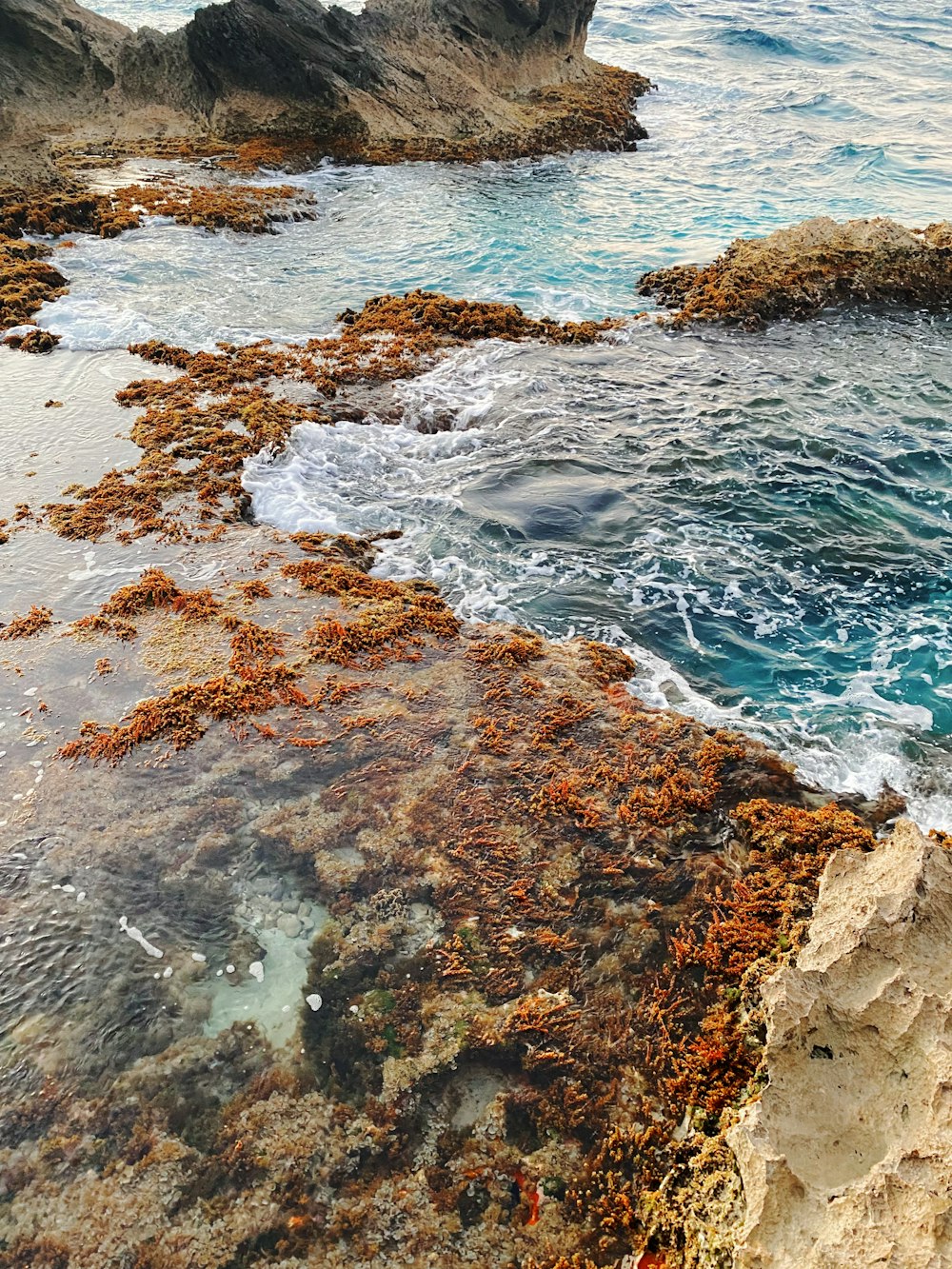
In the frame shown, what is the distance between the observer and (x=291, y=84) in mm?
29266

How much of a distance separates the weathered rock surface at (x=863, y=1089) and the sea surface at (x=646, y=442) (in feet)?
9.85

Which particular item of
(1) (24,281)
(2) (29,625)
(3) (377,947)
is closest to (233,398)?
(2) (29,625)

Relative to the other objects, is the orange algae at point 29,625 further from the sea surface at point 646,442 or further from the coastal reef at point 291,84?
the coastal reef at point 291,84

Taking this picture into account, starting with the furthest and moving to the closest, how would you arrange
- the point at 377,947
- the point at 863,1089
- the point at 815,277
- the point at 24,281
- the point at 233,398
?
the point at 815,277 < the point at 24,281 < the point at 233,398 < the point at 377,947 < the point at 863,1089

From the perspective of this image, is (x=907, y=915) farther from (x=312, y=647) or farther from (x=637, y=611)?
(x=312, y=647)

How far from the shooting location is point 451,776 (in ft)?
25.7

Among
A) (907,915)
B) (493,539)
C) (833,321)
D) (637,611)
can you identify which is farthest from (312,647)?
(833,321)

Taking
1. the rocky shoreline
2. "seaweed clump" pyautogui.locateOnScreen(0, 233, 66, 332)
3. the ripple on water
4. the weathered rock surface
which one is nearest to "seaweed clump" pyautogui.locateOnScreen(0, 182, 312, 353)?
"seaweed clump" pyautogui.locateOnScreen(0, 233, 66, 332)

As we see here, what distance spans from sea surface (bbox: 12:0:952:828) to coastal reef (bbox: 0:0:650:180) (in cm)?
281

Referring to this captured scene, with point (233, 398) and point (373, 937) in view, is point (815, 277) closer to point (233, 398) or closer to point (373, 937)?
point (233, 398)

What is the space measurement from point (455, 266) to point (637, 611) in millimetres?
15198

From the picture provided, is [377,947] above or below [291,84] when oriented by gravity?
below

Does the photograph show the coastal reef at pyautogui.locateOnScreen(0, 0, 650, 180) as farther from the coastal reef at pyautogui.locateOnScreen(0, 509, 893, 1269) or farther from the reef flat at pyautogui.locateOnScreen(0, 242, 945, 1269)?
the coastal reef at pyautogui.locateOnScreen(0, 509, 893, 1269)

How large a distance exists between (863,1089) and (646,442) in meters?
11.4
